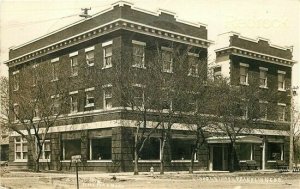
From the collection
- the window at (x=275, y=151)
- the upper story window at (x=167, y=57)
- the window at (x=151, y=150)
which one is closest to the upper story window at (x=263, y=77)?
the window at (x=275, y=151)

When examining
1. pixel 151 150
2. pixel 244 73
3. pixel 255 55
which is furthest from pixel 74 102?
pixel 255 55

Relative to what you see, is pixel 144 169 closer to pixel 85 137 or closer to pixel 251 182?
pixel 85 137

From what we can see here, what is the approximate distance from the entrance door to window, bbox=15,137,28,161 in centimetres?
1437

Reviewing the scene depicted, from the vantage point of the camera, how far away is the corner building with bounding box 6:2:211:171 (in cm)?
2877

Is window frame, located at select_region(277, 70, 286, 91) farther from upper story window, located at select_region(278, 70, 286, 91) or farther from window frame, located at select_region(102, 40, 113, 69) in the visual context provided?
window frame, located at select_region(102, 40, 113, 69)

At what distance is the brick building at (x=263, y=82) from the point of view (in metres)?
35.9

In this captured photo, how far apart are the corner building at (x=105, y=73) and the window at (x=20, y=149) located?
10.9 feet

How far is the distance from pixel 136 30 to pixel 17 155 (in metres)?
15.8

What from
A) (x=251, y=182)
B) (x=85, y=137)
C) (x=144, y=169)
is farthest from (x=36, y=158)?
(x=251, y=182)

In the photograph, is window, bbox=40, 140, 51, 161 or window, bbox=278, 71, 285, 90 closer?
window, bbox=40, 140, 51, 161

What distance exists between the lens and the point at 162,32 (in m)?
31.0

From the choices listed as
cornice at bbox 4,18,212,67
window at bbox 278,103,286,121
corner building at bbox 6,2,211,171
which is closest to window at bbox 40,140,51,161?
corner building at bbox 6,2,211,171

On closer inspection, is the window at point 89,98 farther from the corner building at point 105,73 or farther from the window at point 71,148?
the window at point 71,148

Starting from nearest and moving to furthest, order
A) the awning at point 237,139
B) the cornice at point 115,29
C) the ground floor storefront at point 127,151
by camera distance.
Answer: the ground floor storefront at point 127,151
the cornice at point 115,29
the awning at point 237,139
